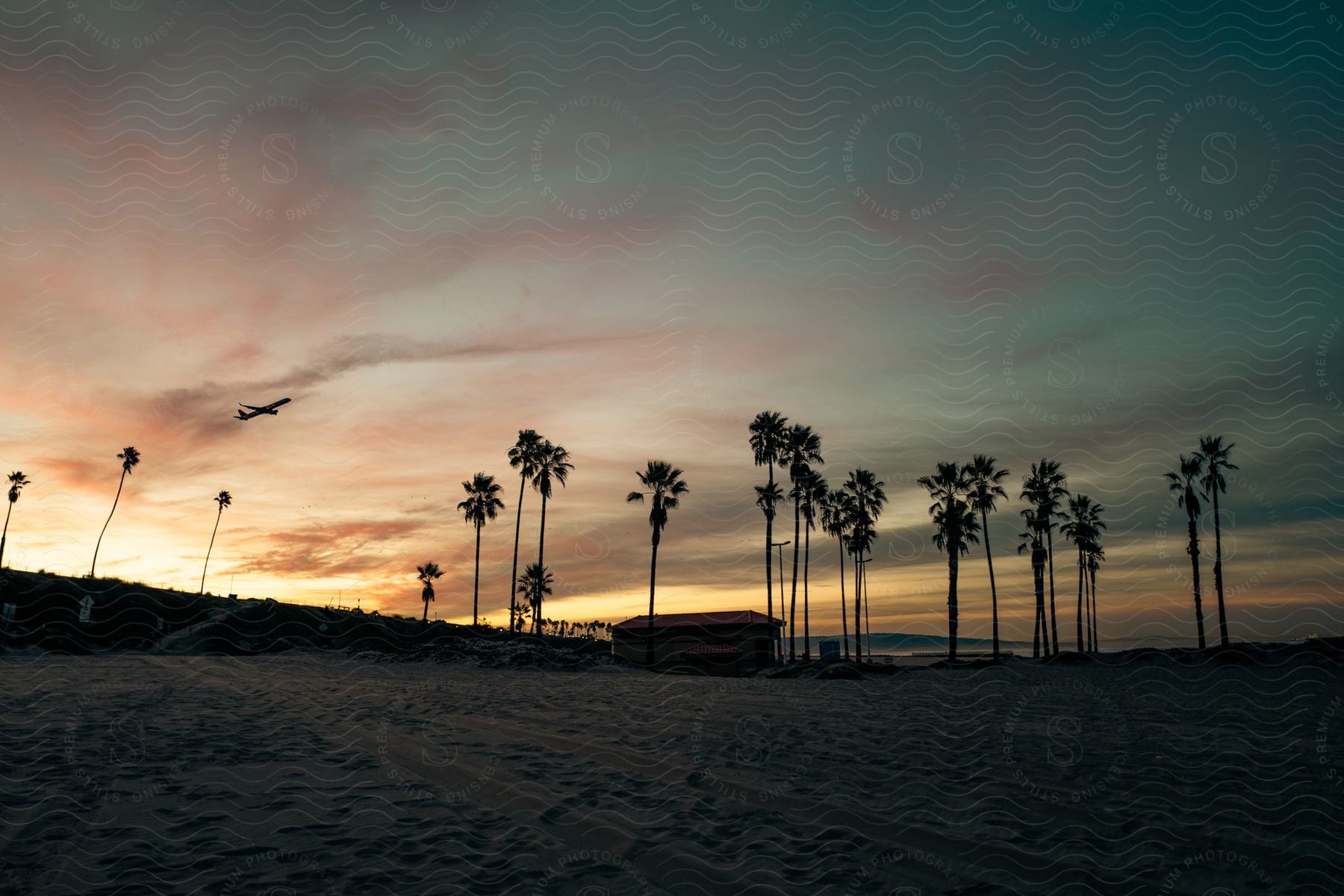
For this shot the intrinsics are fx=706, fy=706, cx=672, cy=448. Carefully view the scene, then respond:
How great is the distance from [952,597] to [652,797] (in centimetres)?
4432

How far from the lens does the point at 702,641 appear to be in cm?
5500

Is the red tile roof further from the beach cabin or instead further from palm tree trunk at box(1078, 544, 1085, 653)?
palm tree trunk at box(1078, 544, 1085, 653)

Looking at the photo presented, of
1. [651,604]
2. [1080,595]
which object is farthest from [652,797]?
[1080,595]

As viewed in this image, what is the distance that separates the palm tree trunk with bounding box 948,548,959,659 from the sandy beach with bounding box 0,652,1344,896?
30482 millimetres

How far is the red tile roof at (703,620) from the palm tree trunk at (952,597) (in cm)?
1215

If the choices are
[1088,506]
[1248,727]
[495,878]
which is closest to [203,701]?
[495,878]

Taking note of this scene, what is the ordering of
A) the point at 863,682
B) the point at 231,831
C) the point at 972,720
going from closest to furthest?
the point at 231,831 < the point at 972,720 < the point at 863,682

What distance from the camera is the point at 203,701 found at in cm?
1473

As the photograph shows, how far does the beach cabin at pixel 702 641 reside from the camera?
5156cm

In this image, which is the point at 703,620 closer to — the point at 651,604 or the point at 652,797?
the point at 651,604

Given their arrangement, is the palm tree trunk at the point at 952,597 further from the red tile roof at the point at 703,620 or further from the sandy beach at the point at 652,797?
the sandy beach at the point at 652,797

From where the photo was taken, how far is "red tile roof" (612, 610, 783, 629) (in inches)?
2195

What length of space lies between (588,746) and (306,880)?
596 cm

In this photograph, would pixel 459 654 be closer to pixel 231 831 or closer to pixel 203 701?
pixel 203 701
